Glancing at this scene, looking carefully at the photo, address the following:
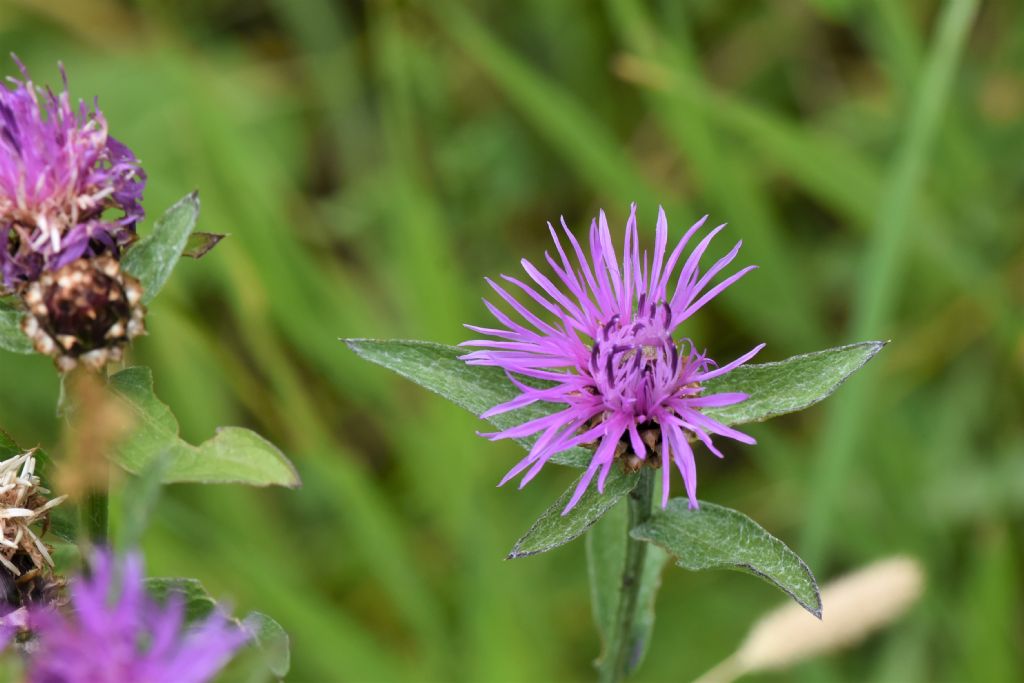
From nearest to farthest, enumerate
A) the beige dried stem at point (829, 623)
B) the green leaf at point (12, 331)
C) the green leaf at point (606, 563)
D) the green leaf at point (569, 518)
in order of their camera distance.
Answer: the green leaf at point (569, 518)
the green leaf at point (12, 331)
the green leaf at point (606, 563)
the beige dried stem at point (829, 623)

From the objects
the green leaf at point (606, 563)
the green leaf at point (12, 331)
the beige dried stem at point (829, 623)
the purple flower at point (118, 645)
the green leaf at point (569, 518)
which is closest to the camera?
the purple flower at point (118, 645)

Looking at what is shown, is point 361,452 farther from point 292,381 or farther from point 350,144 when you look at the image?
point 350,144

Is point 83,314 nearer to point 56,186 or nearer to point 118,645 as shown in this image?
point 56,186

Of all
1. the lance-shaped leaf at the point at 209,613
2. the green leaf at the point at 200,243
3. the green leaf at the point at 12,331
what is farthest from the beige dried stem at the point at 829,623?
the green leaf at the point at 12,331

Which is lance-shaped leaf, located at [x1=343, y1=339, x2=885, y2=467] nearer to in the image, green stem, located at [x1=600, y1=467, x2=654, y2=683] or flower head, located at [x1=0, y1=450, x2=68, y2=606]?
green stem, located at [x1=600, y1=467, x2=654, y2=683]

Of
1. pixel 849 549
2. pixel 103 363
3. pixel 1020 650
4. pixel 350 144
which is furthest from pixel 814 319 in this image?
pixel 103 363

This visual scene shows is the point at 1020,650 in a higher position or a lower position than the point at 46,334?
higher

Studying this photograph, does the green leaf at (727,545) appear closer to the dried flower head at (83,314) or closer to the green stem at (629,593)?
the green stem at (629,593)

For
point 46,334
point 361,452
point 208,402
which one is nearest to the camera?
point 46,334
